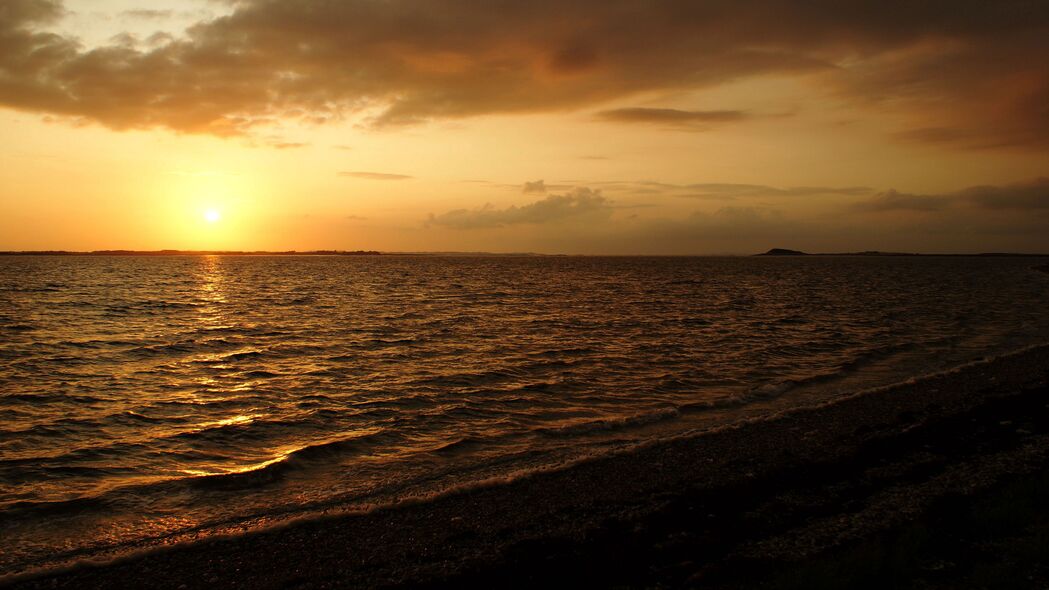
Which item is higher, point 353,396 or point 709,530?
point 709,530

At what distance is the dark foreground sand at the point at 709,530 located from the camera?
826cm

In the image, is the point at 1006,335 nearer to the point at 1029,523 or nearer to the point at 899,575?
the point at 1029,523

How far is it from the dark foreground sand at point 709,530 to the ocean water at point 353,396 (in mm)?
1524

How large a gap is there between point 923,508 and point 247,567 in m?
11.3

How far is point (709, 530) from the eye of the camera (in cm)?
1009

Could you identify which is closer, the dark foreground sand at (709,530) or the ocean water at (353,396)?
the dark foreground sand at (709,530)

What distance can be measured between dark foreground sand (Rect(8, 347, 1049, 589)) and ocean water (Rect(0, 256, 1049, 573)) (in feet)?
5.00

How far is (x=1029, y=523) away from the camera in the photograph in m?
8.80

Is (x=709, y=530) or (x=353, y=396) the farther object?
(x=353, y=396)

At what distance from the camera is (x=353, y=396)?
22.5 m

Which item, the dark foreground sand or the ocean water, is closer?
the dark foreground sand

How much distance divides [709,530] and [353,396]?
15.6 m

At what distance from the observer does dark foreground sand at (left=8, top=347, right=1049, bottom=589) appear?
8.26m

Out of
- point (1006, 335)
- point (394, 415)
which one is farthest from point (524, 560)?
point (1006, 335)
